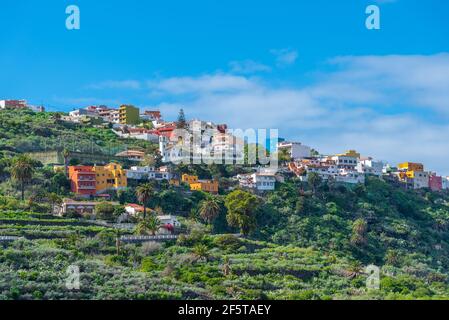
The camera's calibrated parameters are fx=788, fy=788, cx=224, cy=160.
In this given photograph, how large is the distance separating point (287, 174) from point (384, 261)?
19550 millimetres

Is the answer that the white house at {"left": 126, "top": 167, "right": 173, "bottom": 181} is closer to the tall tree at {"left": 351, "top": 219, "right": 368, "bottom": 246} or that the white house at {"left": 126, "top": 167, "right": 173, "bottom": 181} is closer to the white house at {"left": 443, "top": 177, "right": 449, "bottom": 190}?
the tall tree at {"left": 351, "top": 219, "right": 368, "bottom": 246}

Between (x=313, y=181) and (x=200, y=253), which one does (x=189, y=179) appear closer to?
(x=313, y=181)

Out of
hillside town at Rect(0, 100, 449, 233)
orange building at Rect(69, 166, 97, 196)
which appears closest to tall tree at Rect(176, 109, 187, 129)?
hillside town at Rect(0, 100, 449, 233)

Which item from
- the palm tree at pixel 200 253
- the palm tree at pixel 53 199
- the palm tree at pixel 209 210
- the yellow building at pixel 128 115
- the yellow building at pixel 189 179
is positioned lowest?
the palm tree at pixel 200 253

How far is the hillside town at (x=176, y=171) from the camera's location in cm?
6450

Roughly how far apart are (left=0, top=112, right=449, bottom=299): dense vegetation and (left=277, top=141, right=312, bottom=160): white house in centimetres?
1280

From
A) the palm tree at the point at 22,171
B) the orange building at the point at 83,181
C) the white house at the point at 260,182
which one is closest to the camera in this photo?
the palm tree at the point at 22,171

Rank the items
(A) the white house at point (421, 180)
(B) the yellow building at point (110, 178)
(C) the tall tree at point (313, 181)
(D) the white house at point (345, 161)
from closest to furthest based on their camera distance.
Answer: (B) the yellow building at point (110, 178), (C) the tall tree at point (313, 181), (D) the white house at point (345, 161), (A) the white house at point (421, 180)

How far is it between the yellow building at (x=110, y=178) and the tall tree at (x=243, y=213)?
10281 mm

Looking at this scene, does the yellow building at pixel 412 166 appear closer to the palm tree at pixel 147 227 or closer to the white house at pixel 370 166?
the white house at pixel 370 166

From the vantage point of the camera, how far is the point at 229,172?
78875 millimetres

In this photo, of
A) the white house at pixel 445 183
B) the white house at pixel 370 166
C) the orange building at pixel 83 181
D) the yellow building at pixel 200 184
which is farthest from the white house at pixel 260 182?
the white house at pixel 445 183
